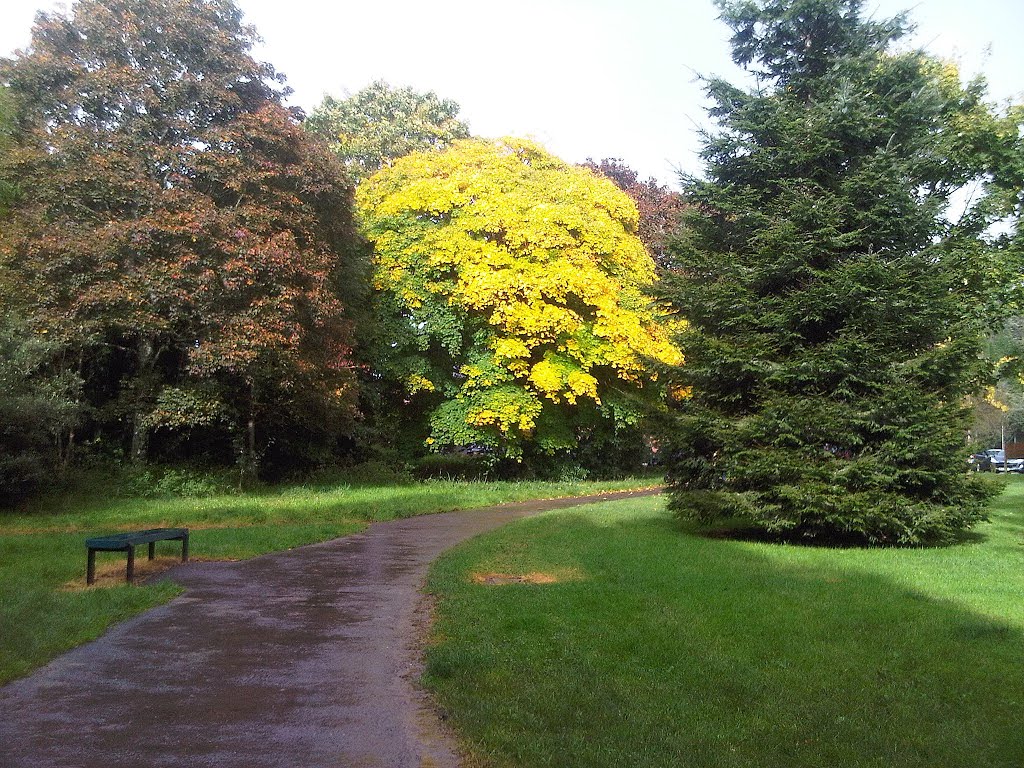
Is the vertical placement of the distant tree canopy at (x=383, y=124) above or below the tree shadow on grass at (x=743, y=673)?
above

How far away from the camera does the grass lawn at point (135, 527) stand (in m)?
7.17

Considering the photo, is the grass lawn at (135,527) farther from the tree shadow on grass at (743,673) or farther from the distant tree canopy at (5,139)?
the distant tree canopy at (5,139)

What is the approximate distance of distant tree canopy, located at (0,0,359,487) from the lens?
18172mm

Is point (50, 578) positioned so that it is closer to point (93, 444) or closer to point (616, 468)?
point (93, 444)

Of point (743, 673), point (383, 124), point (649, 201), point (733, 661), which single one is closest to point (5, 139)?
point (383, 124)

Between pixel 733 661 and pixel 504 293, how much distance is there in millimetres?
19434

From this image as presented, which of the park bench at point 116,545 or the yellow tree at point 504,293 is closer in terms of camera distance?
the park bench at point 116,545

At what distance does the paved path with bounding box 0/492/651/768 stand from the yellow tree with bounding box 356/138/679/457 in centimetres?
1634

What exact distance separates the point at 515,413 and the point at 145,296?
445 inches

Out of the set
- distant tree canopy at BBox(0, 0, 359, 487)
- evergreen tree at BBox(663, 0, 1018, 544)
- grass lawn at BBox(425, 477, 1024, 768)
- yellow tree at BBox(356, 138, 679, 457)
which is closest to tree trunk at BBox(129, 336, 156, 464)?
distant tree canopy at BBox(0, 0, 359, 487)

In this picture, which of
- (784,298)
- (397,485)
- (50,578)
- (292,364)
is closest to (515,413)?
(397,485)

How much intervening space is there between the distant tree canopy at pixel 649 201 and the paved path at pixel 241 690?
25972 millimetres

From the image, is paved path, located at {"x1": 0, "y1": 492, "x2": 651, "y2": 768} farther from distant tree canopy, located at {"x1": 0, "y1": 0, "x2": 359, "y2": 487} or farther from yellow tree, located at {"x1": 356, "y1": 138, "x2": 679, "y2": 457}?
yellow tree, located at {"x1": 356, "y1": 138, "x2": 679, "y2": 457}

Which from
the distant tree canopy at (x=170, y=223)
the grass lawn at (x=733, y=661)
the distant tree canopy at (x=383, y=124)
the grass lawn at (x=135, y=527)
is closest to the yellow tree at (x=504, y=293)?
the grass lawn at (x=135, y=527)
